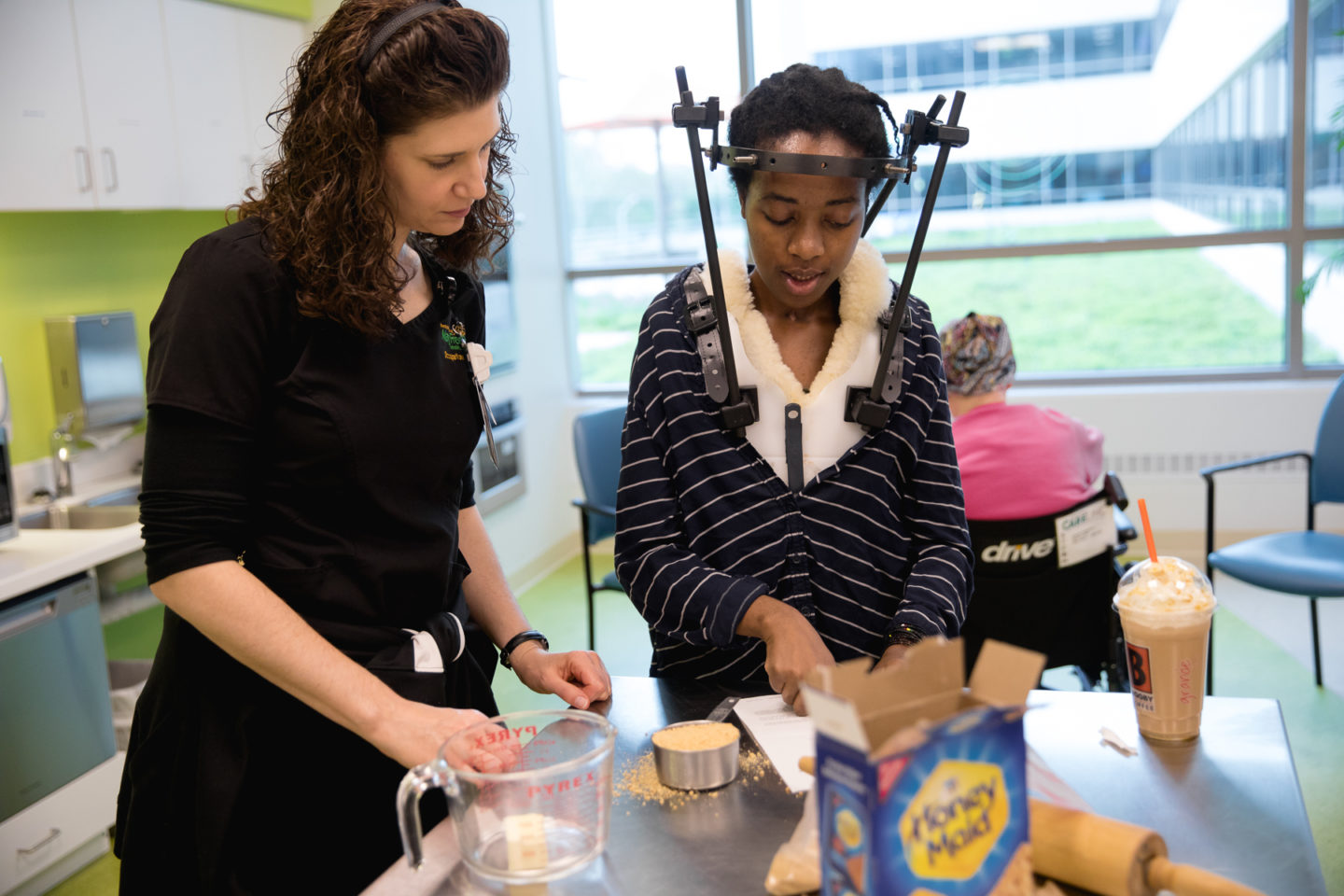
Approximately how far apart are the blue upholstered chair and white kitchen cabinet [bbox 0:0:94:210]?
3094 mm

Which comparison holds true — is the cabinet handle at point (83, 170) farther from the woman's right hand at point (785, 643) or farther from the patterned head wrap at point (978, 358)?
the woman's right hand at point (785, 643)

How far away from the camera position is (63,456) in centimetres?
306

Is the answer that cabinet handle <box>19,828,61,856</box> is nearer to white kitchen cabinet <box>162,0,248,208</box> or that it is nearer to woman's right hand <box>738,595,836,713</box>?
white kitchen cabinet <box>162,0,248,208</box>

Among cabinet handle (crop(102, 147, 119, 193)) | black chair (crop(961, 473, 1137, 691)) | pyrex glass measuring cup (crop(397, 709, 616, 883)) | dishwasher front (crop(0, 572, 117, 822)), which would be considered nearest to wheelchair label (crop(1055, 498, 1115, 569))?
black chair (crop(961, 473, 1137, 691))

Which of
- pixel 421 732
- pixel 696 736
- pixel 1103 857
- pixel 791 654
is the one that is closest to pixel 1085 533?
pixel 791 654

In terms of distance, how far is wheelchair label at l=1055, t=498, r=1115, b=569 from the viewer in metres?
A: 2.41

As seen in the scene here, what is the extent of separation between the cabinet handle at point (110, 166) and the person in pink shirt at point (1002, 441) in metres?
2.20

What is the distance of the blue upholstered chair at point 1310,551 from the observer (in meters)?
2.80

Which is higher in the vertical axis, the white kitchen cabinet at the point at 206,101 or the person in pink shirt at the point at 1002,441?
the white kitchen cabinet at the point at 206,101

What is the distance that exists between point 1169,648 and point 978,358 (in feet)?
5.20

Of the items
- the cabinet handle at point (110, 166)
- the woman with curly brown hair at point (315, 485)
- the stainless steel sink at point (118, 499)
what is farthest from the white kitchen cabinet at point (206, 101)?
the woman with curly brown hair at point (315, 485)

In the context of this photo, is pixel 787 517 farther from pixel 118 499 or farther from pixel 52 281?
pixel 52 281

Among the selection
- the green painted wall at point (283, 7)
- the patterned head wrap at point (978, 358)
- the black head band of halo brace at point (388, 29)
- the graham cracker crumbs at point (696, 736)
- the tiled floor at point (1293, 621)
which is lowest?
the tiled floor at point (1293, 621)

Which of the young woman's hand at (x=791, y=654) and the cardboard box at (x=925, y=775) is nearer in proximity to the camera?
the cardboard box at (x=925, y=775)
